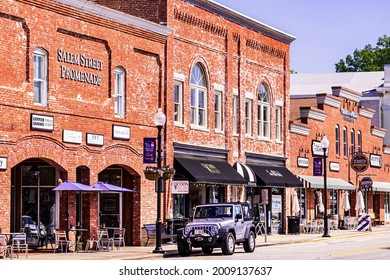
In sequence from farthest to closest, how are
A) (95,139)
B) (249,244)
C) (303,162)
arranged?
(303,162)
(95,139)
(249,244)

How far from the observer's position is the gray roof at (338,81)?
3250 inches

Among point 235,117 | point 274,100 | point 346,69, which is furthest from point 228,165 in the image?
point 346,69

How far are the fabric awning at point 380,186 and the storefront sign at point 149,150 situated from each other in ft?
103

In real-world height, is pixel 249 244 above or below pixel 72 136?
below

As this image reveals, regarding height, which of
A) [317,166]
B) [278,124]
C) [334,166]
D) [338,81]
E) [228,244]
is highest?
[338,81]

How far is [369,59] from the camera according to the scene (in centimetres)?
11538

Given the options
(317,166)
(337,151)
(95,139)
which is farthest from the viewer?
(337,151)

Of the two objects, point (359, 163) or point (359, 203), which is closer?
point (359, 203)

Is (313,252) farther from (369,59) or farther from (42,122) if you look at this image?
(369,59)

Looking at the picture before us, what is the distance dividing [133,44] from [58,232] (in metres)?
9.11

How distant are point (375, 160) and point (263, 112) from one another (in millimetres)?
20141

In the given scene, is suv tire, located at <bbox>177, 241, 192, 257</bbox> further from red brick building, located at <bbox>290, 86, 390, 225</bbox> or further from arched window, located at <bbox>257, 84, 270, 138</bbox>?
red brick building, located at <bbox>290, 86, 390, 225</bbox>

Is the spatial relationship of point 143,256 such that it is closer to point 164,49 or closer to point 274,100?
point 164,49

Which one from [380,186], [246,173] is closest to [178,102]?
[246,173]
